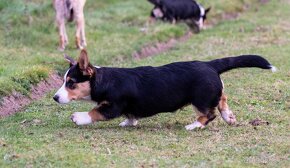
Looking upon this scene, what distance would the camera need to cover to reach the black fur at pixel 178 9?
17844mm

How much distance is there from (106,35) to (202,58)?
2746 millimetres

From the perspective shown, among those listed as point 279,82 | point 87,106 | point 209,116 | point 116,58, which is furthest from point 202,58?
point 209,116

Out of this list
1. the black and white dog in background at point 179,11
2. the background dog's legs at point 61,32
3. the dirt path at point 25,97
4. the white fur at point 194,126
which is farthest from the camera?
the black and white dog in background at point 179,11

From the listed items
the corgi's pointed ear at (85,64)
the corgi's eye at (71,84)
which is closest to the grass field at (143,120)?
the corgi's eye at (71,84)

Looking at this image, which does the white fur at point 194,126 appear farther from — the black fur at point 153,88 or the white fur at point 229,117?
the white fur at point 229,117

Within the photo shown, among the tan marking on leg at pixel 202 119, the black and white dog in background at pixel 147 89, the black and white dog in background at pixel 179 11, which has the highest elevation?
the black and white dog in background at pixel 147 89

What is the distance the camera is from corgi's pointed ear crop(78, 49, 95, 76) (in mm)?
7629

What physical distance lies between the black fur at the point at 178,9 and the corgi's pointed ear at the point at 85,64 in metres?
10.1

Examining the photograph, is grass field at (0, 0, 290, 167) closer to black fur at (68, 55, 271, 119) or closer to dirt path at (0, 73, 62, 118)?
dirt path at (0, 73, 62, 118)

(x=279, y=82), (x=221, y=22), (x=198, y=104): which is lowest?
(x=221, y=22)

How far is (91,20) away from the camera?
655 inches

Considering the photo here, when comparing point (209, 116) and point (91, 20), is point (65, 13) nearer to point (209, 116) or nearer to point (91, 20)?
point (91, 20)

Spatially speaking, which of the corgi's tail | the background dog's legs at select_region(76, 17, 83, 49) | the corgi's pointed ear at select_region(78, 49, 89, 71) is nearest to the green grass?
the background dog's legs at select_region(76, 17, 83, 49)

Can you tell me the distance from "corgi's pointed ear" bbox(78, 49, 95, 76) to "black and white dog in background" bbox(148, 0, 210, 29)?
10.0m
